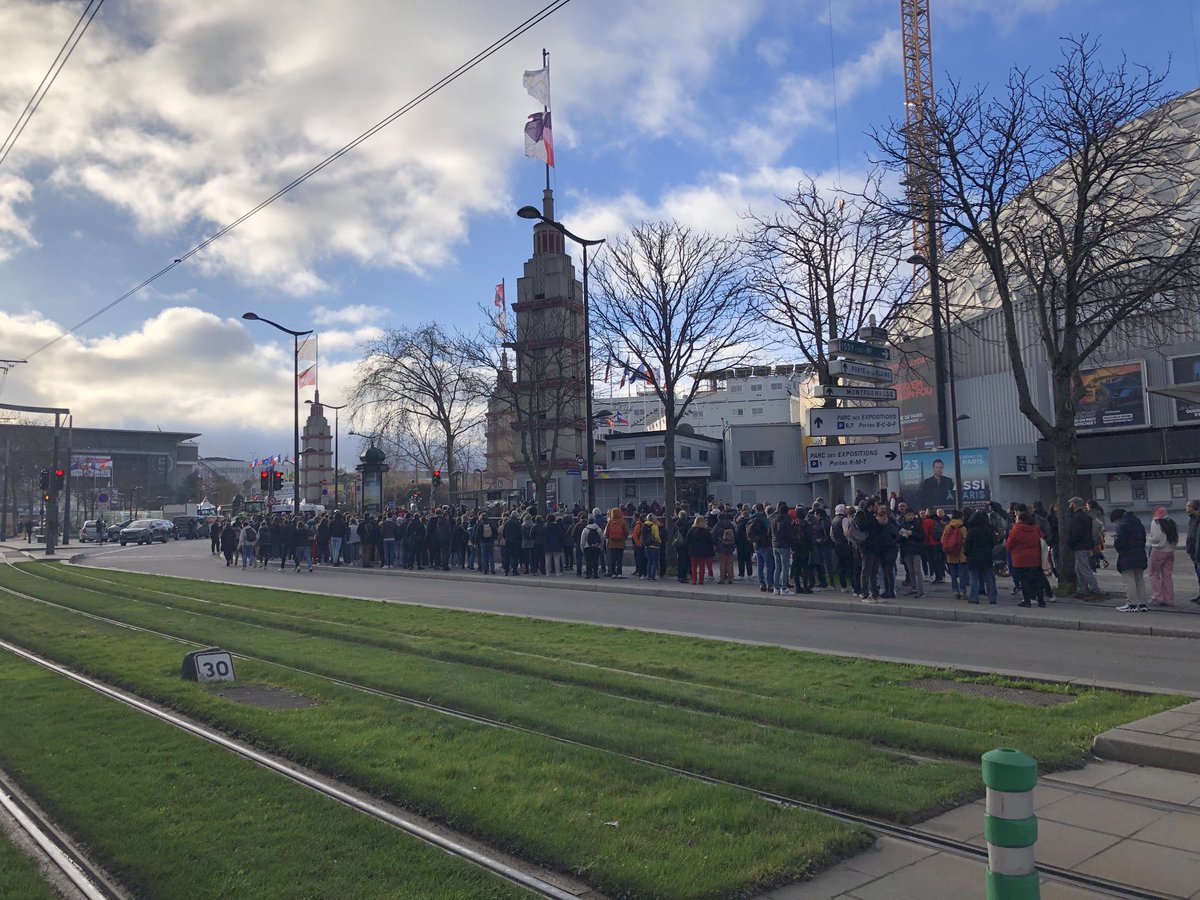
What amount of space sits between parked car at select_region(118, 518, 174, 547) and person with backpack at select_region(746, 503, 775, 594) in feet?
160

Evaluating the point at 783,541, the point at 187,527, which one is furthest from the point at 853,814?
the point at 187,527

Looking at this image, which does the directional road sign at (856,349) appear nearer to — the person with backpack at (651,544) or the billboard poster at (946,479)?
the person with backpack at (651,544)

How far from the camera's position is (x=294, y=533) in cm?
3206

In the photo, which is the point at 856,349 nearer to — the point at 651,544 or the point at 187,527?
the point at 651,544

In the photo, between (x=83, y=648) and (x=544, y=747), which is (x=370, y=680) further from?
(x=83, y=648)

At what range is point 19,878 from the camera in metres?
5.16

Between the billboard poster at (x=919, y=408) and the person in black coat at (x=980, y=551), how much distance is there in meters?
32.3

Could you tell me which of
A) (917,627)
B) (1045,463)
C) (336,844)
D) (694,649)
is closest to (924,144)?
(917,627)

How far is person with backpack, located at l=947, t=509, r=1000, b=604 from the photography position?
1619 centimetres

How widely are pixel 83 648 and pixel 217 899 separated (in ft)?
33.4

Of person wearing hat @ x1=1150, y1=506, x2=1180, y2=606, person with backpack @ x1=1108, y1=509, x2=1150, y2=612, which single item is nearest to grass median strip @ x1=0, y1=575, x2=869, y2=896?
person with backpack @ x1=1108, y1=509, x2=1150, y2=612

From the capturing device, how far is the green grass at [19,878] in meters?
4.92

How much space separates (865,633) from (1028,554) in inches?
150

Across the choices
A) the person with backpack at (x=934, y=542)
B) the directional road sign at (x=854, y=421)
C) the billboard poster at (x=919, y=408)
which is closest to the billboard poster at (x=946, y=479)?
the billboard poster at (x=919, y=408)
